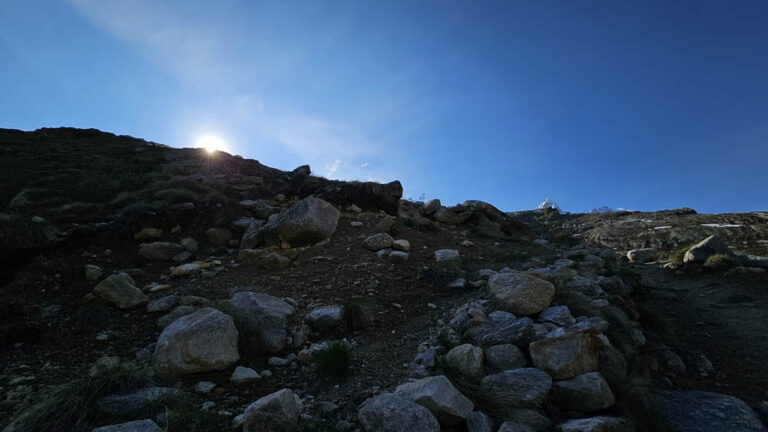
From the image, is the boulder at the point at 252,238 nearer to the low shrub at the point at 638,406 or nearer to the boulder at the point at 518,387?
the boulder at the point at 518,387

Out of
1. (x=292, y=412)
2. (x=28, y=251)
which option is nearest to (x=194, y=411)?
(x=292, y=412)

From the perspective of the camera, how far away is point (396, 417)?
2.41m

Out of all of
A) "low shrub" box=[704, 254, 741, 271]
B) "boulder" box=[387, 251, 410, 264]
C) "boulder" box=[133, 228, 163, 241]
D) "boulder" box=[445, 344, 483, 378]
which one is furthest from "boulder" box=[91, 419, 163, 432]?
"low shrub" box=[704, 254, 741, 271]

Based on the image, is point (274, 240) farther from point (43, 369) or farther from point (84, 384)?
point (84, 384)

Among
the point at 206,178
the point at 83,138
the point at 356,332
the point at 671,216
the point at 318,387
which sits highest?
the point at 83,138

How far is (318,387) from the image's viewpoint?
3.30m

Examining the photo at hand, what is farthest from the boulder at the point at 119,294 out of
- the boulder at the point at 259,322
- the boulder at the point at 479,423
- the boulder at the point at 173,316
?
the boulder at the point at 479,423

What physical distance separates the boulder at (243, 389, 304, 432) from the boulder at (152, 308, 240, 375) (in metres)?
1.10

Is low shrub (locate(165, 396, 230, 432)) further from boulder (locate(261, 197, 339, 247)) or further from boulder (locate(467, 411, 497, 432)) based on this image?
boulder (locate(261, 197, 339, 247))

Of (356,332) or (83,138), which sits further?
(83,138)

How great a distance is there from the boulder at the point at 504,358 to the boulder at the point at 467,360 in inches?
5.4

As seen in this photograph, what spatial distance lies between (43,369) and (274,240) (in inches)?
168

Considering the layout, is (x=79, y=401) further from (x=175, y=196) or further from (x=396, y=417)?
(x=175, y=196)

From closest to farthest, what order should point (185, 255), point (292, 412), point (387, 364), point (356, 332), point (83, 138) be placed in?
point (292, 412), point (387, 364), point (356, 332), point (185, 255), point (83, 138)
